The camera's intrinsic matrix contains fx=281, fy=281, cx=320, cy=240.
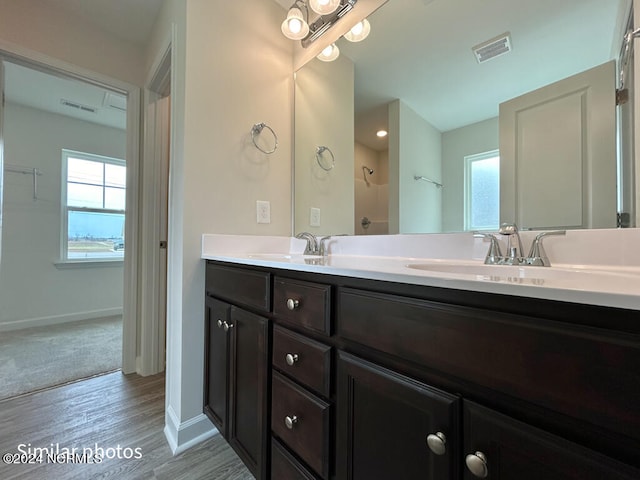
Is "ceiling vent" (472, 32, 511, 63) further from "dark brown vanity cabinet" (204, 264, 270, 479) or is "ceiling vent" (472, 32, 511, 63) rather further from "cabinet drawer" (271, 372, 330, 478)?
Result: "cabinet drawer" (271, 372, 330, 478)

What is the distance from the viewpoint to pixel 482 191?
105cm

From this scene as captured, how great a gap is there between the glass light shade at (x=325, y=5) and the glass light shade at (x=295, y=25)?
0.12 m

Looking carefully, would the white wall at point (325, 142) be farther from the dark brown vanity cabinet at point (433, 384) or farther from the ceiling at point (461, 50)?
the dark brown vanity cabinet at point (433, 384)

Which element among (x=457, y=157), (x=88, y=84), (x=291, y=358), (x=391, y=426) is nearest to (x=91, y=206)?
(x=88, y=84)

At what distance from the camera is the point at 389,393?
61cm

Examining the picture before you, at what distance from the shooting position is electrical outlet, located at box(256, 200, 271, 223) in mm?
1616

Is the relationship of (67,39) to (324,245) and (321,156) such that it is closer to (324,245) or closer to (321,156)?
(321,156)

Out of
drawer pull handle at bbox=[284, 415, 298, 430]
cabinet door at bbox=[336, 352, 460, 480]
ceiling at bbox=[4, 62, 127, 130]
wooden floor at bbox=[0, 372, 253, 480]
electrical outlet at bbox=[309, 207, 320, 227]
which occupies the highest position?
ceiling at bbox=[4, 62, 127, 130]

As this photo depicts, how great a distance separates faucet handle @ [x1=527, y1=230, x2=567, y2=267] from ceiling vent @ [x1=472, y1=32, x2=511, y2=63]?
2.14 feet

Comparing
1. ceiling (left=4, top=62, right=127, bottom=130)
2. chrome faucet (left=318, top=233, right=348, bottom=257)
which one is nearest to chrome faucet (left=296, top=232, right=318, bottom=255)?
chrome faucet (left=318, top=233, right=348, bottom=257)

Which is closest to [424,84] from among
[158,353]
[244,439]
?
[244,439]

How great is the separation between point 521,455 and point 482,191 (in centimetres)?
85

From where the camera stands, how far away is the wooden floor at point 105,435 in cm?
118

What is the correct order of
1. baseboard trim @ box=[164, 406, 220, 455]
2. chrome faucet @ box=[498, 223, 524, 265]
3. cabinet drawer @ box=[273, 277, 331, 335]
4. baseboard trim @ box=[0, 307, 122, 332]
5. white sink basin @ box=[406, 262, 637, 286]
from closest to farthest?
white sink basin @ box=[406, 262, 637, 286] < cabinet drawer @ box=[273, 277, 331, 335] < chrome faucet @ box=[498, 223, 524, 265] < baseboard trim @ box=[164, 406, 220, 455] < baseboard trim @ box=[0, 307, 122, 332]
